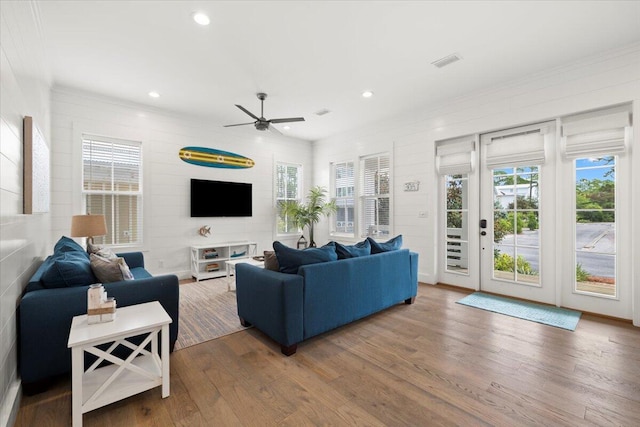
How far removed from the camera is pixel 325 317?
8.96 ft

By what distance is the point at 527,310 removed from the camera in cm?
355

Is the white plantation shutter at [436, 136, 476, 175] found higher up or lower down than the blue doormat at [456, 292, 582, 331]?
higher up

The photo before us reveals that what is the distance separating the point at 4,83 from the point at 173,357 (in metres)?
2.16

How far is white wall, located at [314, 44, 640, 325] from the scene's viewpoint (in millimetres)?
3182

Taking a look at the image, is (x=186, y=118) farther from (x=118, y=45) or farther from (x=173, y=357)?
(x=173, y=357)

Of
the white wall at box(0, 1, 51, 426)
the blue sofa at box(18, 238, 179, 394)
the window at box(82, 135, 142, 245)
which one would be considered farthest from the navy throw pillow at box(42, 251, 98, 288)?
the window at box(82, 135, 142, 245)

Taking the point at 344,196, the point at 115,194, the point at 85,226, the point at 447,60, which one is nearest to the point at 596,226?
the point at 447,60

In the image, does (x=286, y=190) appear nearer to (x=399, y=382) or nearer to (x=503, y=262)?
(x=503, y=262)

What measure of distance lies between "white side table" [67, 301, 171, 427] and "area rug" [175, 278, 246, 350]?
71 centimetres

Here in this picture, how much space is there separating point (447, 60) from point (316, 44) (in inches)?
62.5

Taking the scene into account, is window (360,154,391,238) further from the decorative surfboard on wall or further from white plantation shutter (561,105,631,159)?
white plantation shutter (561,105,631,159)

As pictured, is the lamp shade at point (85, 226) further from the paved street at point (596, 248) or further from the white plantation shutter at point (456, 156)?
the paved street at point (596, 248)

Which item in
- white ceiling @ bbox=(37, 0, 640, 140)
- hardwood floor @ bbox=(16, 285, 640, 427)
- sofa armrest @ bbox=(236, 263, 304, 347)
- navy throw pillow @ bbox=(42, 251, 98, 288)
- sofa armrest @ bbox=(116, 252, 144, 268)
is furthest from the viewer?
sofa armrest @ bbox=(116, 252, 144, 268)

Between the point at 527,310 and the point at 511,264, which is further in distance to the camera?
the point at 511,264
